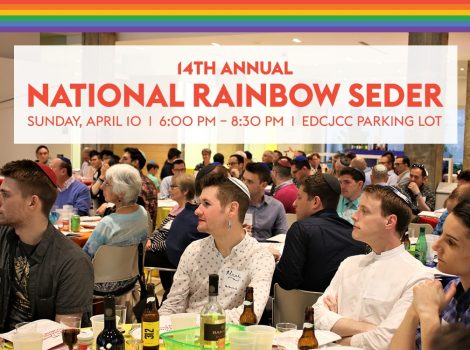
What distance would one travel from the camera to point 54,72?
13.5 m

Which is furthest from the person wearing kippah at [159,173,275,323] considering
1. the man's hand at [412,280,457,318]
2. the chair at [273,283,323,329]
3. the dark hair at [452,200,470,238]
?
the dark hair at [452,200,470,238]

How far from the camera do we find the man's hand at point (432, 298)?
86.9 inches

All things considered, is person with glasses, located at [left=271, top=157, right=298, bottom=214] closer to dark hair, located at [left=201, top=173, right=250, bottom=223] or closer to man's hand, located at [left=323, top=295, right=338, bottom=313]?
dark hair, located at [left=201, top=173, right=250, bottom=223]

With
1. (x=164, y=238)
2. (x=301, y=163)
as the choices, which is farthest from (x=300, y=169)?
(x=164, y=238)

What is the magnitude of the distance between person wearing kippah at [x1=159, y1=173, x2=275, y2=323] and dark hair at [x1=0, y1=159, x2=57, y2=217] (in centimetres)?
75

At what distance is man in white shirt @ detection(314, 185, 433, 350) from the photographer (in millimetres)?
2762

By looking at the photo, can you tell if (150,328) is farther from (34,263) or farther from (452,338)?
(452,338)

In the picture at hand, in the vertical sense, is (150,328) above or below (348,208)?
below

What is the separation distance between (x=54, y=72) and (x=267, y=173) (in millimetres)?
8893

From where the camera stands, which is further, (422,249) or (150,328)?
(422,249)

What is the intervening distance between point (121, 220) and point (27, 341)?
252 centimetres

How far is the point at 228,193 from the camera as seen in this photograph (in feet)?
10.9

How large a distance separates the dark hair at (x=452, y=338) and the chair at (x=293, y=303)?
2.28 m

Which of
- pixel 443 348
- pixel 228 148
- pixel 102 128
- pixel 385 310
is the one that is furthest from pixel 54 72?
pixel 443 348
